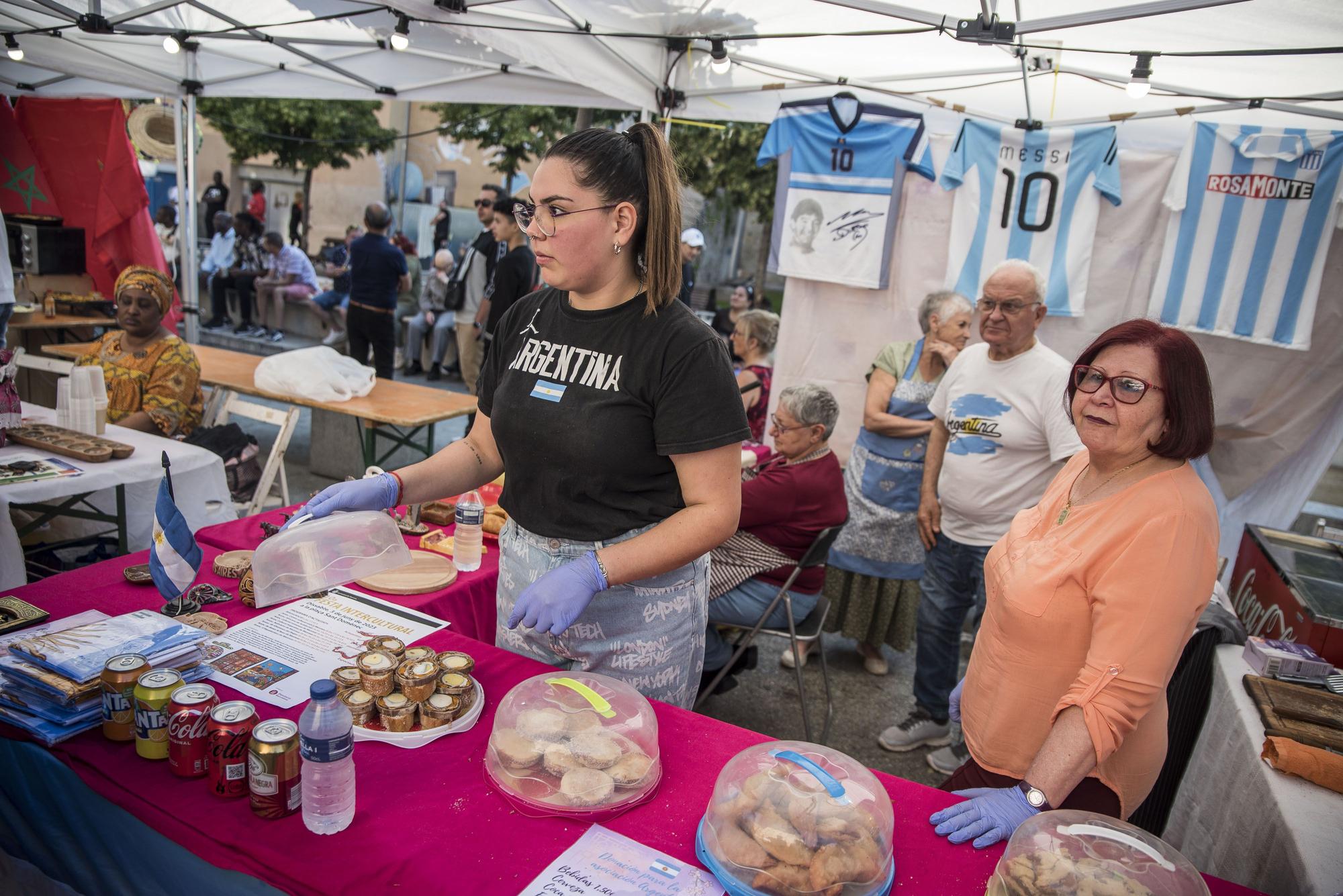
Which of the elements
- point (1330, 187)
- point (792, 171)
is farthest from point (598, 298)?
point (1330, 187)

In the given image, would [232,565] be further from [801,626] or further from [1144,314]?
[1144,314]

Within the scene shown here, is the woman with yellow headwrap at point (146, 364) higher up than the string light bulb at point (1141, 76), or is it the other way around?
the string light bulb at point (1141, 76)

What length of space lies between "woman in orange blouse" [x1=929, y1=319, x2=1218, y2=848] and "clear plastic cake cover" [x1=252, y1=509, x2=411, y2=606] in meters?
1.27

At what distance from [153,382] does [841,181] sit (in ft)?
13.7

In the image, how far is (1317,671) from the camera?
2.27m

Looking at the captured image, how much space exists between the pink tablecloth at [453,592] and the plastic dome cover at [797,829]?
1160 millimetres

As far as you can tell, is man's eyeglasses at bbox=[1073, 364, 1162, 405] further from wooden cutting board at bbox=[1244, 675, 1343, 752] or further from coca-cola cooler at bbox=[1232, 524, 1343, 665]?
coca-cola cooler at bbox=[1232, 524, 1343, 665]

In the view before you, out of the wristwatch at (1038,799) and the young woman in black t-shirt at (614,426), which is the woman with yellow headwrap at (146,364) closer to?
the young woman in black t-shirt at (614,426)

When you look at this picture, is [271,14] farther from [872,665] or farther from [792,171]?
[872,665]

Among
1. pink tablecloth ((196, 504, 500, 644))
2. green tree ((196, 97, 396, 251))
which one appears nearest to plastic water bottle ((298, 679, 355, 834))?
pink tablecloth ((196, 504, 500, 644))

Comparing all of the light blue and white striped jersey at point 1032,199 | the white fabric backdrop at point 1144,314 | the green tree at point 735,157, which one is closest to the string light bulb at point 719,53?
the white fabric backdrop at point 1144,314

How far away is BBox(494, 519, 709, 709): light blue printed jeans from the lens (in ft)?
5.68

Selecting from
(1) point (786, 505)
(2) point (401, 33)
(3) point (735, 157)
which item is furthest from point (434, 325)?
(1) point (786, 505)

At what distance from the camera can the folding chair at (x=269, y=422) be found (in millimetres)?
3922
